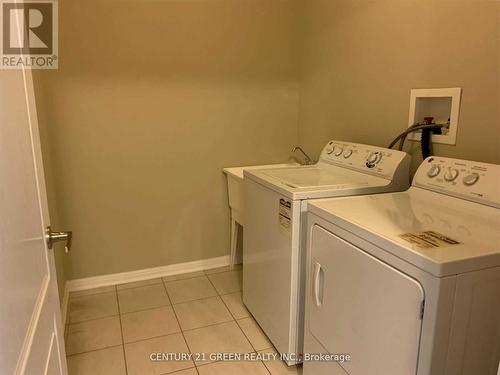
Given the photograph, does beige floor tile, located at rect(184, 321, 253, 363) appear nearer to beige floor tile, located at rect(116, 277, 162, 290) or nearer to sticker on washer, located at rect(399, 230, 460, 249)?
beige floor tile, located at rect(116, 277, 162, 290)

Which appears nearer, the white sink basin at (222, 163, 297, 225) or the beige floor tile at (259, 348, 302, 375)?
the beige floor tile at (259, 348, 302, 375)

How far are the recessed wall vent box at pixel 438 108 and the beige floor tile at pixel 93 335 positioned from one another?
76.2 inches

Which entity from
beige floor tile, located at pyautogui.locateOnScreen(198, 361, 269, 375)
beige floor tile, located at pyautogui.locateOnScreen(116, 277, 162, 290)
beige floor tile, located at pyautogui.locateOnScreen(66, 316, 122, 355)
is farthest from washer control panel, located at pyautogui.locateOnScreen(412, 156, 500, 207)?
beige floor tile, located at pyautogui.locateOnScreen(116, 277, 162, 290)

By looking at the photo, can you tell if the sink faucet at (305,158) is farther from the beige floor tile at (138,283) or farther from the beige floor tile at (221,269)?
the beige floor tile at (138,283)

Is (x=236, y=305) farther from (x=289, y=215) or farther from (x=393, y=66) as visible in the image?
(x=393, y=66)

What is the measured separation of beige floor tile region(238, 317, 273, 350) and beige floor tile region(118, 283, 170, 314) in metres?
0.55

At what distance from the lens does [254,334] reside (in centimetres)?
214

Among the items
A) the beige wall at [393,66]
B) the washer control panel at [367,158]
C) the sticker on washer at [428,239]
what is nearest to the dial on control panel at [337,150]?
the washer control panel at [367,158]

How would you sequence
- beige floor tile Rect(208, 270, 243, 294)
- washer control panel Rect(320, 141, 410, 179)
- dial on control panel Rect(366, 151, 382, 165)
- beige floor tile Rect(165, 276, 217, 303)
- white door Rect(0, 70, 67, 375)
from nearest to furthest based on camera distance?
white door Rect(0, 70, 67, 375) → washer control panel Rect(320, 141, 410, 179) → dial on control panel Rect(366, 151, 382, 165) → beige floor tile Rect(165, 276, 217, 303) → beige floor tile Rect(208, 270, 243, 294)

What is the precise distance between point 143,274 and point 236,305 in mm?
775

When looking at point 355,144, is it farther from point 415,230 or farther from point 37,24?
point 37,24

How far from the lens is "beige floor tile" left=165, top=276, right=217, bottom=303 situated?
99.4 inches

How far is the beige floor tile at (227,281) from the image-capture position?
2.63 metres

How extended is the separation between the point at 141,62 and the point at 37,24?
604 millimetres
